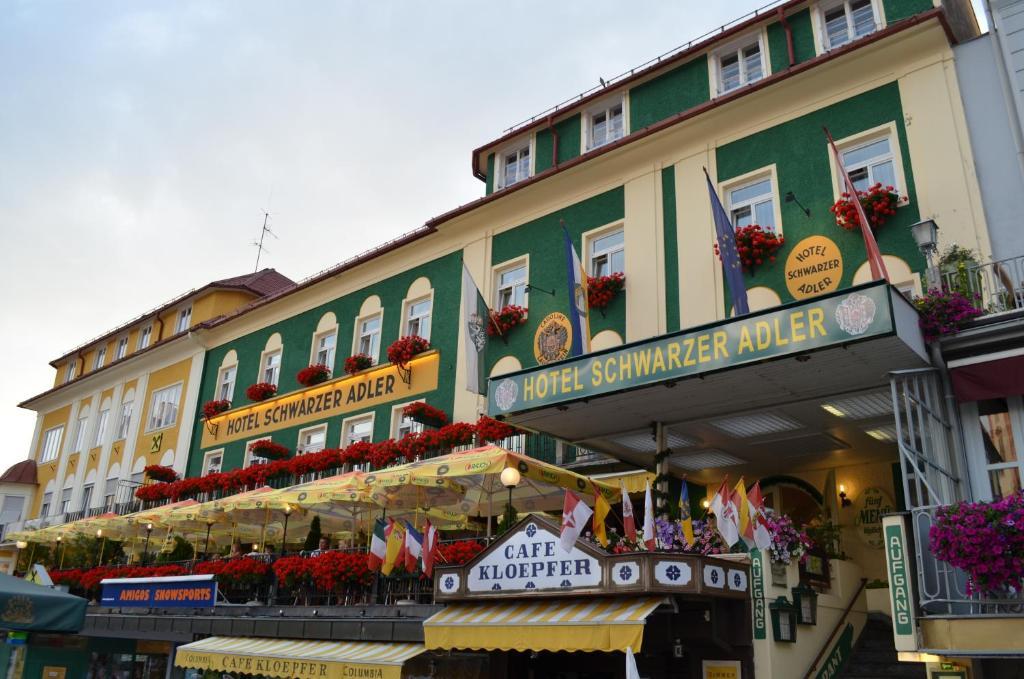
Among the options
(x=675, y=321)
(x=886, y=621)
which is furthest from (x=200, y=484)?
(x=886, y=621)

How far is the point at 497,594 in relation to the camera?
12500mm

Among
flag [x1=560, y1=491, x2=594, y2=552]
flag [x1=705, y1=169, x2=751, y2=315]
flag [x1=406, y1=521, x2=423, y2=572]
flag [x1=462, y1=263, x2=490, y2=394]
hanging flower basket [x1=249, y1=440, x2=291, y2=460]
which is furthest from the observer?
hanging flower basket [x1=249, y1=440, x2=291, y2=460]

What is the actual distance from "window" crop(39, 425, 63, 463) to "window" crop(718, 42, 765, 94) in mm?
33204

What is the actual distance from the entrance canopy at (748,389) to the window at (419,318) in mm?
8471

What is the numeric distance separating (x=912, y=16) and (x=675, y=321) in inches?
273

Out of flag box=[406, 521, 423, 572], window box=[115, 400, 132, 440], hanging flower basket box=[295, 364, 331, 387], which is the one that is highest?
window box=[115, 400, 132, 440]

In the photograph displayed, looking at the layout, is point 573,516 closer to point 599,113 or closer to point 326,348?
point 599,113

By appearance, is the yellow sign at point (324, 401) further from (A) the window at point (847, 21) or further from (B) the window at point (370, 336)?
(A) the window at point (847, 21)

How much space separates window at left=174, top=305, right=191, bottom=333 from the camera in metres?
33.6

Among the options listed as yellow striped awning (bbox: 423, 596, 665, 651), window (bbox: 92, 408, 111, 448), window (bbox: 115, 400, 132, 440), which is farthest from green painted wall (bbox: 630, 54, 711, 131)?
window (bbox: 92, 408, 111, 448)

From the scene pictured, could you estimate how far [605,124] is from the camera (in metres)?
20.8

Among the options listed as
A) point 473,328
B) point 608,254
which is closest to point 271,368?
point 473,328

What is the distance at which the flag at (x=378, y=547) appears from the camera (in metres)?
14.3

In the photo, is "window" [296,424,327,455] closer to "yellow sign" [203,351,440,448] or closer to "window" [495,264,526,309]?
"yellow sign" [203,351,440,448]
